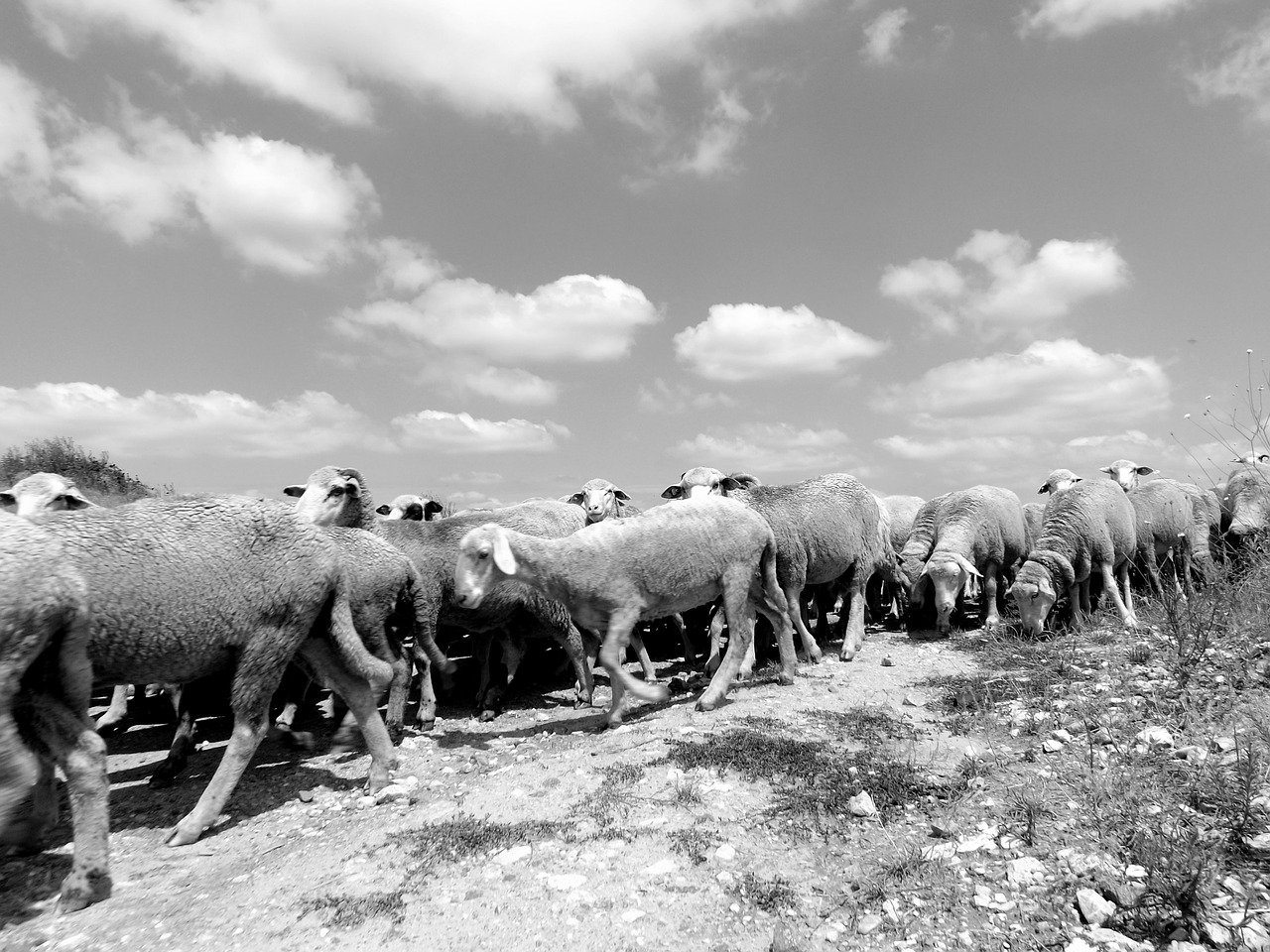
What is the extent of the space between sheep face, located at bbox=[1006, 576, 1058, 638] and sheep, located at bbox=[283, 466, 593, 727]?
5.98m

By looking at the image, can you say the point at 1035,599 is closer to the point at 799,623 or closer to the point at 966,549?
the point at 966,549

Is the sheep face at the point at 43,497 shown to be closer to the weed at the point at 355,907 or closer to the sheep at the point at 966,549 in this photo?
the weed at the point at 355,907

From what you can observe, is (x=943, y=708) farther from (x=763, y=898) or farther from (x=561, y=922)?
(x=561, y=922)

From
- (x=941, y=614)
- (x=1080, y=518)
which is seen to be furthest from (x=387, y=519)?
(x=1080, y=518)

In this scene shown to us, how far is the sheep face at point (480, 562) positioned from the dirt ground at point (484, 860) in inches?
58.7

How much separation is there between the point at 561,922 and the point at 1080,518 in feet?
32.8

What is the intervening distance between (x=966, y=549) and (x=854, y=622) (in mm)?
2370

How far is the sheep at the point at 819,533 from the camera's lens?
10117 millimetres

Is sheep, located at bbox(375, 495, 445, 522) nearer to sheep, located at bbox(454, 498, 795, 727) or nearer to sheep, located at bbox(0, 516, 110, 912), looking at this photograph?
sheep, located at bbox(454, 498, 795, 727)

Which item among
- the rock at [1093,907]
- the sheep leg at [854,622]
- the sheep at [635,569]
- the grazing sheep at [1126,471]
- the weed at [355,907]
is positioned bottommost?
the weed at [355,907]

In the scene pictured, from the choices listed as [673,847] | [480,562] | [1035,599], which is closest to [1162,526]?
[1035,599]

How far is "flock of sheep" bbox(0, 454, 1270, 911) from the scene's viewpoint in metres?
4.41

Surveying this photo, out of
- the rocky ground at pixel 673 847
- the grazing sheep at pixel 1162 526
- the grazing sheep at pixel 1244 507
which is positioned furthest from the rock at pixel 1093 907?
the grazing sheep at pixel 1244 507

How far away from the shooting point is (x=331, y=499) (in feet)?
26.5
